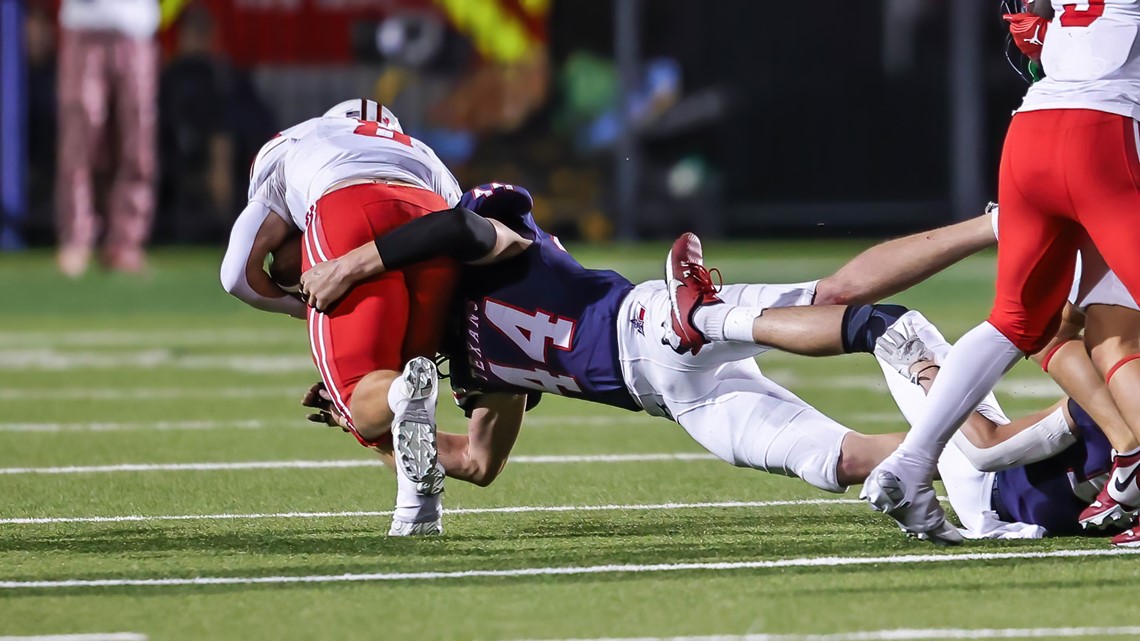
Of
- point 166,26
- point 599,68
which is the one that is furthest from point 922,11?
point 166,26

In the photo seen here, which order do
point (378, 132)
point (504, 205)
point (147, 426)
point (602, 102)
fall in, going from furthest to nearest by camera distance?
point (602, 102), point (147, 426), point (378, 132), point (504, 205)

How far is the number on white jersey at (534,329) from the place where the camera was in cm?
504

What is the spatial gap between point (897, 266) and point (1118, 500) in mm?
938

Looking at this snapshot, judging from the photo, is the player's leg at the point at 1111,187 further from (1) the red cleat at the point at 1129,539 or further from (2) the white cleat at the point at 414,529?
(2) the white cleat at the point at 414,529

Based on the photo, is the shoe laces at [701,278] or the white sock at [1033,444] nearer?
the white sock at [1033,444]

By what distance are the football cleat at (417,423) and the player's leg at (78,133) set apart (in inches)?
382

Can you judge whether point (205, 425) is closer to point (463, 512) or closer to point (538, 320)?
point (463, 512)

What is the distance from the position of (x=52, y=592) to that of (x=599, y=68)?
41.8 feet

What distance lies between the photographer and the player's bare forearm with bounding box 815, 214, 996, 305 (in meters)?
5.11

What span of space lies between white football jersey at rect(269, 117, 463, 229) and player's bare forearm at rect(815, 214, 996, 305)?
1.23 metres

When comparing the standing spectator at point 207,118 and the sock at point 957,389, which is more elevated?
the sock at point 957,389

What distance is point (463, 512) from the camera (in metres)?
5.47

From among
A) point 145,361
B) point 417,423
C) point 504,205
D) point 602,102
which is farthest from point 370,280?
point 602,102

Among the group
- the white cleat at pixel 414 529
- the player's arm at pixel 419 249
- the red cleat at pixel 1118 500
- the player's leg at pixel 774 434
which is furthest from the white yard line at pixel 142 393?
the red cleat at pixel 1118 500
